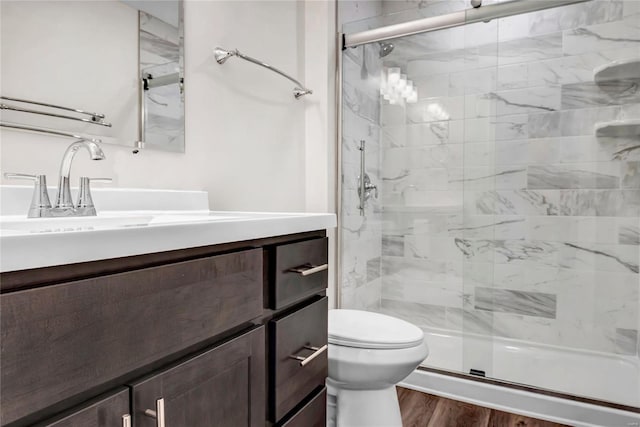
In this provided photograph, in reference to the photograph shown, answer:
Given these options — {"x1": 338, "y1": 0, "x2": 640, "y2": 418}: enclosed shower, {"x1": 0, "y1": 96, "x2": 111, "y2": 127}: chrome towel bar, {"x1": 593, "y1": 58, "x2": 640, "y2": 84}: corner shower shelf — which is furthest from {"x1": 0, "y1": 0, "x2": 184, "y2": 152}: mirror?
{"x1": 593, "y1": 58, "x2": 640, "y2": 84}: corner shower shelf

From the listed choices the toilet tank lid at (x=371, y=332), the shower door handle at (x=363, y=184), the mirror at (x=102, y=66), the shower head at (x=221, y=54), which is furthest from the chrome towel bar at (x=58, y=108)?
the shower door handle at (x=363, y=184)

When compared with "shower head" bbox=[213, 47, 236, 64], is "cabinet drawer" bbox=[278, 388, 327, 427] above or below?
below

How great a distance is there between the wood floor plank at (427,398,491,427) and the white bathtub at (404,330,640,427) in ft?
0.19

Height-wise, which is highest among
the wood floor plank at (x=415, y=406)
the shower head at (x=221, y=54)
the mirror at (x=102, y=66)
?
the shower head at (x=221, y=54)

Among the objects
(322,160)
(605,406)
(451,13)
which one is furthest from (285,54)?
(605,406)

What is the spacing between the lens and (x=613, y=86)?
2.02m

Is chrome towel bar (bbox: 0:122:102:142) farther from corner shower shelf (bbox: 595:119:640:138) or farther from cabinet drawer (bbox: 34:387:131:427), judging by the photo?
corner shower shelf (bbox: 595:119:640:138)

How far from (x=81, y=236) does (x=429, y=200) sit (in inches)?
83.8

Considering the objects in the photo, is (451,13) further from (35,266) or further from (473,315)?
(35,266)

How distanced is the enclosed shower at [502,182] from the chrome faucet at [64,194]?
1.42 metres

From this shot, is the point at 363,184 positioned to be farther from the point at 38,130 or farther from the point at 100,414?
the point at 100,414

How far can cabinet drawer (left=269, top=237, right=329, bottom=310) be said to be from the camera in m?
0.85

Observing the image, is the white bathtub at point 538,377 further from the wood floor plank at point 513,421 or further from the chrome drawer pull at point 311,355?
the chrome drawer pull at point 311,355

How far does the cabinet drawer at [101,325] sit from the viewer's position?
1.41ft
